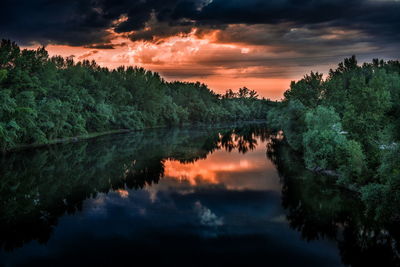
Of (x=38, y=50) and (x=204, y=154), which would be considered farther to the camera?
(x=38, y=50)

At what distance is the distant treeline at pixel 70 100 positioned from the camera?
173 ft

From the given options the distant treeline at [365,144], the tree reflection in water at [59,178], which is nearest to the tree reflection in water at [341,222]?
the distant treeline at [365,144]

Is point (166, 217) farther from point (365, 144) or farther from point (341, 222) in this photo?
point (365, 144)

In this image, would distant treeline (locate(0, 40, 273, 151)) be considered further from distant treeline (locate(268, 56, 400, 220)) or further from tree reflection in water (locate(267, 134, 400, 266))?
distant treeline (locate(268, 56, 400, 220))

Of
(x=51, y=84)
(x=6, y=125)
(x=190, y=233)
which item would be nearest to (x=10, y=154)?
(x=6, y=125)

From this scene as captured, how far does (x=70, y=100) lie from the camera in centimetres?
7506

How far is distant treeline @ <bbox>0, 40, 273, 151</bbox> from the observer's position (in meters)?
52.8

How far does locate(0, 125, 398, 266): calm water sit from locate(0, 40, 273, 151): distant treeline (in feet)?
39.0

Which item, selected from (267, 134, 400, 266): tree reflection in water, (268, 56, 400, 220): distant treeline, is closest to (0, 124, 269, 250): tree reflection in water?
(267, 134, 400, 266): tree reflection in water

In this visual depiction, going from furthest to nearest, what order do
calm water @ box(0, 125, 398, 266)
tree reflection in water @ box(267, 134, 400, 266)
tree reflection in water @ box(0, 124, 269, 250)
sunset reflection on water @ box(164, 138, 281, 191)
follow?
1. sunset reflection on water @ box(164, 138, 281, 191)
2. tree reflection in water @ box(0, 124, 269, 250)
3. tree reflection in water @ box(267, 134, 400, 266)
4. calm water @ box(0, 125, 398, 266)

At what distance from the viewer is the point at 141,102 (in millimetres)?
120875

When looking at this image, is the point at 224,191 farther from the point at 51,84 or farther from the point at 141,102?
the point at 141,102

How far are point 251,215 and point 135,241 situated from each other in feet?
31.0

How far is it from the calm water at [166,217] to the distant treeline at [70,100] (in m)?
11.9
